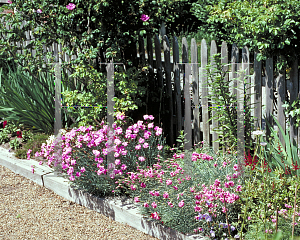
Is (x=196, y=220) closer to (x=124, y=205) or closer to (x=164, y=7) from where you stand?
(x=124, y=205)

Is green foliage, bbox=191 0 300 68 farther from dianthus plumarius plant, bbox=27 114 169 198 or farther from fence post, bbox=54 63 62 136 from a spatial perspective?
fence post, bbox=54 63 62 136

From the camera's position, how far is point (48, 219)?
319 cm

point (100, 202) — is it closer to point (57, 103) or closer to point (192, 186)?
point (192, 186)

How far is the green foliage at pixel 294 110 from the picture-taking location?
3314mm

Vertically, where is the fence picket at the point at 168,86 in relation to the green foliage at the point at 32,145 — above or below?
above

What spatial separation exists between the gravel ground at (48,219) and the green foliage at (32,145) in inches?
26.1

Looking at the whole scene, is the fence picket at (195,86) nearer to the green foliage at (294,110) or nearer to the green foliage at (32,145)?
the green foliage at (294,110)

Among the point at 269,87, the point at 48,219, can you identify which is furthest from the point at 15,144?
the point at 269,87

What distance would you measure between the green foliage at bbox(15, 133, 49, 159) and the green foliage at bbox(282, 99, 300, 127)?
298 cm

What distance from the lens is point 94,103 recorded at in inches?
162

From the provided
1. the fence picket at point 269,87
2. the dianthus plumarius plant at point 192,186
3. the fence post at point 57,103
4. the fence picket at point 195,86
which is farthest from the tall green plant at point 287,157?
the fence post at point 57,103

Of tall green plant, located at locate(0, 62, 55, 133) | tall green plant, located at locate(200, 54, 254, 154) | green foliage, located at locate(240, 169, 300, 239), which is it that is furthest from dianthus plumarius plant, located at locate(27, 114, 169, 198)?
tall green plant, located at locate(0, 62, 55, 133)

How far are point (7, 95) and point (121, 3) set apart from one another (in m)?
2.08

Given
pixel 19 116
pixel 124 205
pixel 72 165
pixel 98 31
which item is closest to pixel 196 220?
pixel 124 205
